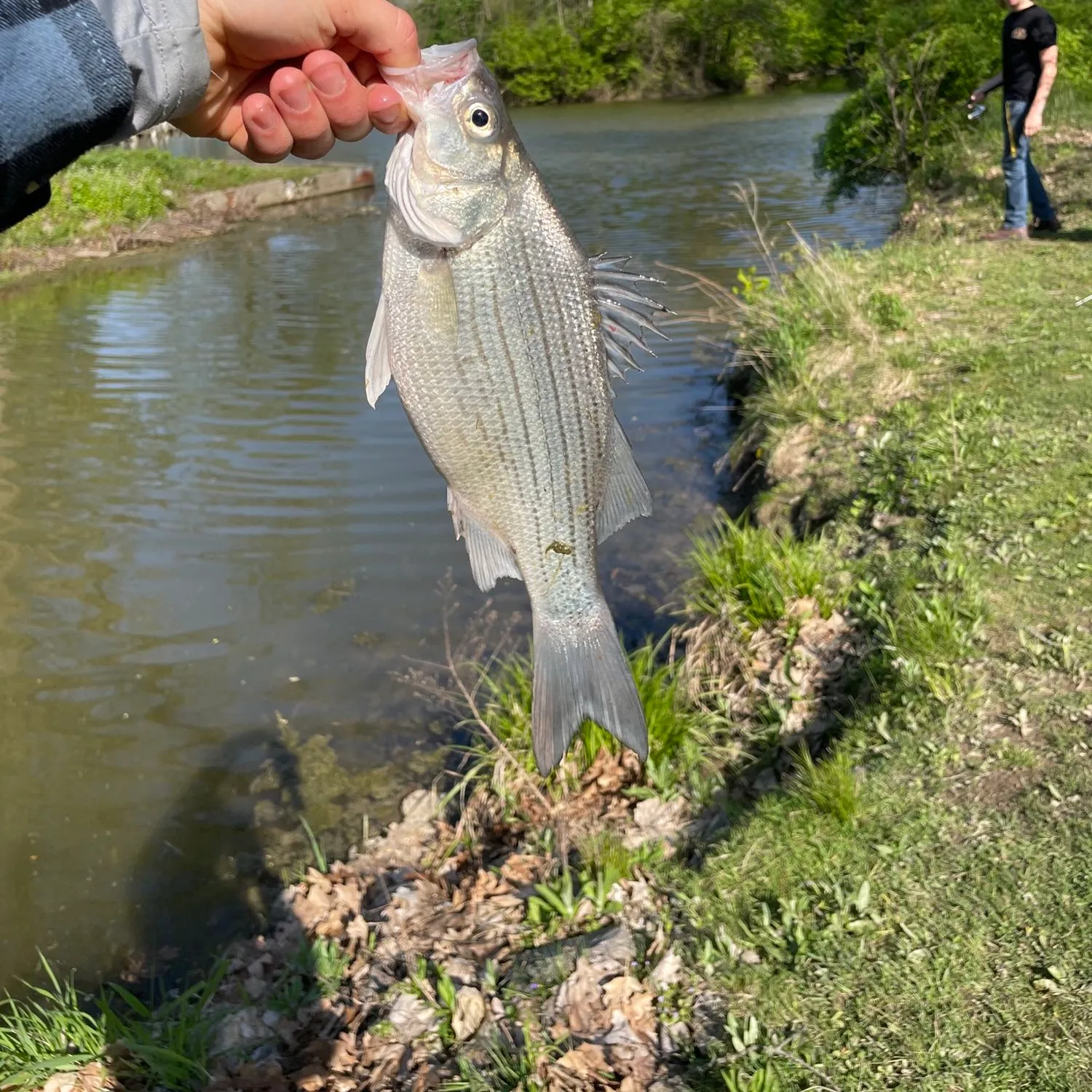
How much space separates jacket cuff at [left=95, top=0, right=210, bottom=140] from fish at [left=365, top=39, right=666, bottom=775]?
16.6 inches

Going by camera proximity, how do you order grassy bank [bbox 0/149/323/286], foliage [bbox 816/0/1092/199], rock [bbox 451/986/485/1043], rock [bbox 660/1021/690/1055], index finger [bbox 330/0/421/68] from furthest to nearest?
1. grassy bank [bbox 0/149/323/286]
2. foliage [bbox 816/0/1092/199]
3. rock [bbox 451/986/485/1043]
4. rock [bbox 660/1021/690/1055]
5. index finger [bbox 330/0/421/68]

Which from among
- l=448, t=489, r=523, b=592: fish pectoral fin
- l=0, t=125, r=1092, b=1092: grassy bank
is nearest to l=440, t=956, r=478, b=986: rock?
l=0, t=125, r=1092, b=1092: grassy bank

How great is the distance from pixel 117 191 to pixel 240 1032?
20135mm

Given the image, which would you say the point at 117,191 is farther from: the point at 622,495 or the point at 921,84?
the point at 622,495

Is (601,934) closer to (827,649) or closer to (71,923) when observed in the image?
(827,649)

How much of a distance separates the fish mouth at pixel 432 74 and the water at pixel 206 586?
145 inches

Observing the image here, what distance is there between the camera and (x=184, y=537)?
7750mm

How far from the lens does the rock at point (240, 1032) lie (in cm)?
355

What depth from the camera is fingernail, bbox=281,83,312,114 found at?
237cm

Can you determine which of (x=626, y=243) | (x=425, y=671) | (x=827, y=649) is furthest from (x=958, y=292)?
(x=626, y=243)

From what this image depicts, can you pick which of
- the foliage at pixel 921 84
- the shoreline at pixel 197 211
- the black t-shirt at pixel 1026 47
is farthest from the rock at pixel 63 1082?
the shoreline at pixel 197 211

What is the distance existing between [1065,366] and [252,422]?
717 centimetres

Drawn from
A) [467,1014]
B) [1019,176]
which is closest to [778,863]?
[467,1014]

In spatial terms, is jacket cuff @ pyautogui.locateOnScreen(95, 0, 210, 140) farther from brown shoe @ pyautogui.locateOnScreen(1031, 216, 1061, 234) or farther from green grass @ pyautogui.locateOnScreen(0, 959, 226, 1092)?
brown shoe @ pyautogui.locateOnScreen(1031, 216, 1061, 234)
